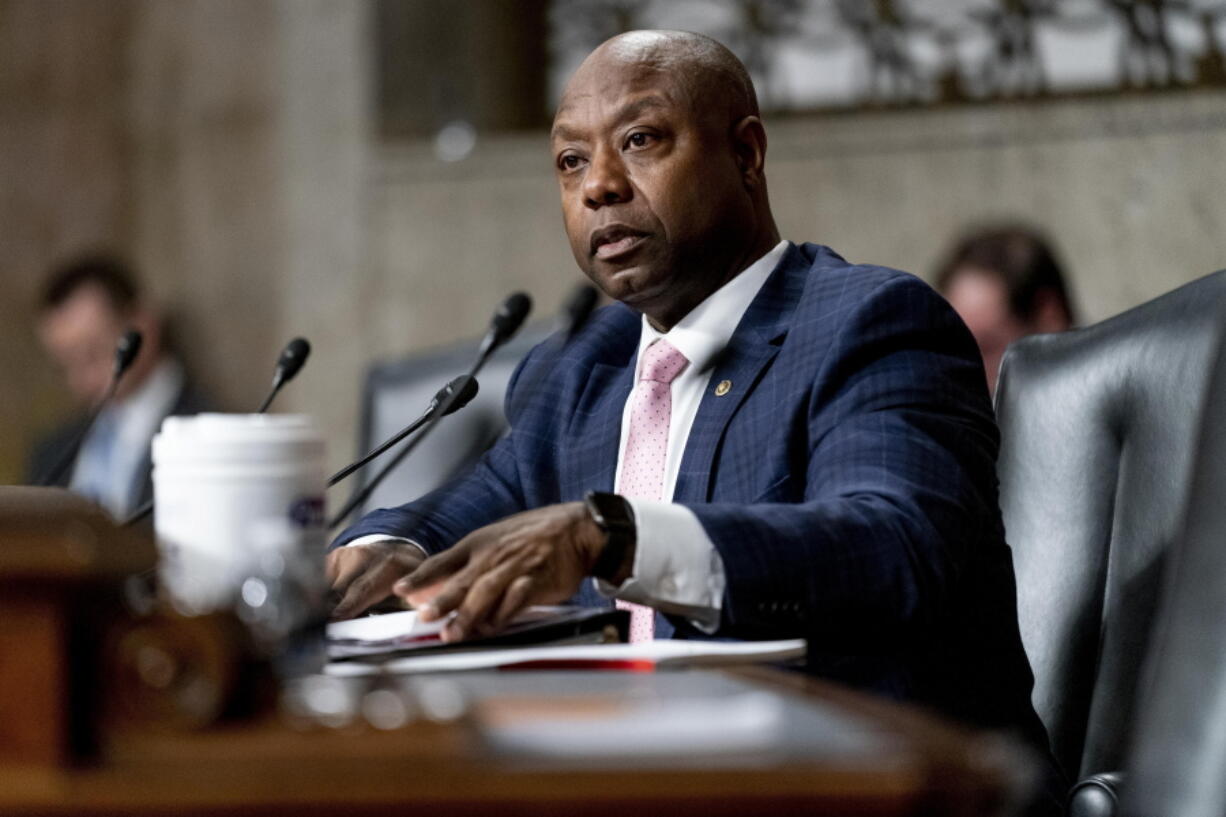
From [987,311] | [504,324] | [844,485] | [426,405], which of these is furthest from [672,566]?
[987,311]

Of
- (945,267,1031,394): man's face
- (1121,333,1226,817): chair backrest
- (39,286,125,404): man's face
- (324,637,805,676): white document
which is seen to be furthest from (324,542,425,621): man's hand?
(39,286,125,404): man's face

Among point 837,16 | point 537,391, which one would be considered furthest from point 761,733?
point 837,16

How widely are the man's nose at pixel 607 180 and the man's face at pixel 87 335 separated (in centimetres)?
403

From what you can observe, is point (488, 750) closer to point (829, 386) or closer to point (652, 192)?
point (829, 386)

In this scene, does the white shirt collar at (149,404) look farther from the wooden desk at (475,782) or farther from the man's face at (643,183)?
the wooden desk at (475,782)

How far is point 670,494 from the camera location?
194cm

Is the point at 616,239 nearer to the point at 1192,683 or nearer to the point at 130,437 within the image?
the point at 1192,683

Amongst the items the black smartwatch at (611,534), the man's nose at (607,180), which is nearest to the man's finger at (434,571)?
the black smartwatch at (611,534)

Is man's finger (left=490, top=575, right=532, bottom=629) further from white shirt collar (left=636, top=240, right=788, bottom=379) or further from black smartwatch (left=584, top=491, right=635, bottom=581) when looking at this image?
white shirt collar (left=636, top=240, right=788, bottom=379)

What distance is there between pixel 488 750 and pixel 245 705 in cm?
15

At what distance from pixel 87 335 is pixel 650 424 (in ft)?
13.8

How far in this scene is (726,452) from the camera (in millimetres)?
1882

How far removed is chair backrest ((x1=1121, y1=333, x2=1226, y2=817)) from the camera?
4.05 feet

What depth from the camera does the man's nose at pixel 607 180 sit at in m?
2.04
